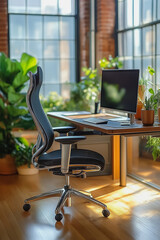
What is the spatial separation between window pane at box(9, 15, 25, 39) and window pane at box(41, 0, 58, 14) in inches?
14.6

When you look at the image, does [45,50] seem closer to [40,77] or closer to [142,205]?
[40,77]

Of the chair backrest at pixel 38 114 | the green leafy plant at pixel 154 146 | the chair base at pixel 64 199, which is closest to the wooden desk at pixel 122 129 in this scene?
the green leafy plant at pixel 154 146

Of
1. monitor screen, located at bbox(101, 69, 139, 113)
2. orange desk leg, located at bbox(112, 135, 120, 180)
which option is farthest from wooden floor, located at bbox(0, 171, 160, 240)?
monitor screen, located at bbox(101, 69, 139, 113)

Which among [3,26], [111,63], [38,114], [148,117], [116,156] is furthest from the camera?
[3,26]

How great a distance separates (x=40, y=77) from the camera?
390 centimetres

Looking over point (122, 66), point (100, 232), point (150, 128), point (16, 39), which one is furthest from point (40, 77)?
point (16, 39)

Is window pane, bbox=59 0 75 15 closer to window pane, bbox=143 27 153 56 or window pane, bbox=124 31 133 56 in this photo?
window pane, bbox=124 31 133 56

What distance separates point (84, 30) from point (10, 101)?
2.08 metres

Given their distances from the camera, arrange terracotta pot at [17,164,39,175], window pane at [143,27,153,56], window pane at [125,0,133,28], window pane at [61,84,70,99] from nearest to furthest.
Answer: window pane at [143,27,153,56]
terracotta pot at [17,164,39,175]
window pane at [125,0,133,28]
window pane at [61,84,70,99]

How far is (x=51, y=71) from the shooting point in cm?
670

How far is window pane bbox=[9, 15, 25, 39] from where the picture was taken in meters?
6.48

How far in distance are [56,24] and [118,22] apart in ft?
3.62

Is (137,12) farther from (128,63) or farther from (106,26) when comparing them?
(106,26)

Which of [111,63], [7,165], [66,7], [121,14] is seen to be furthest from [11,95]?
[66,7]
